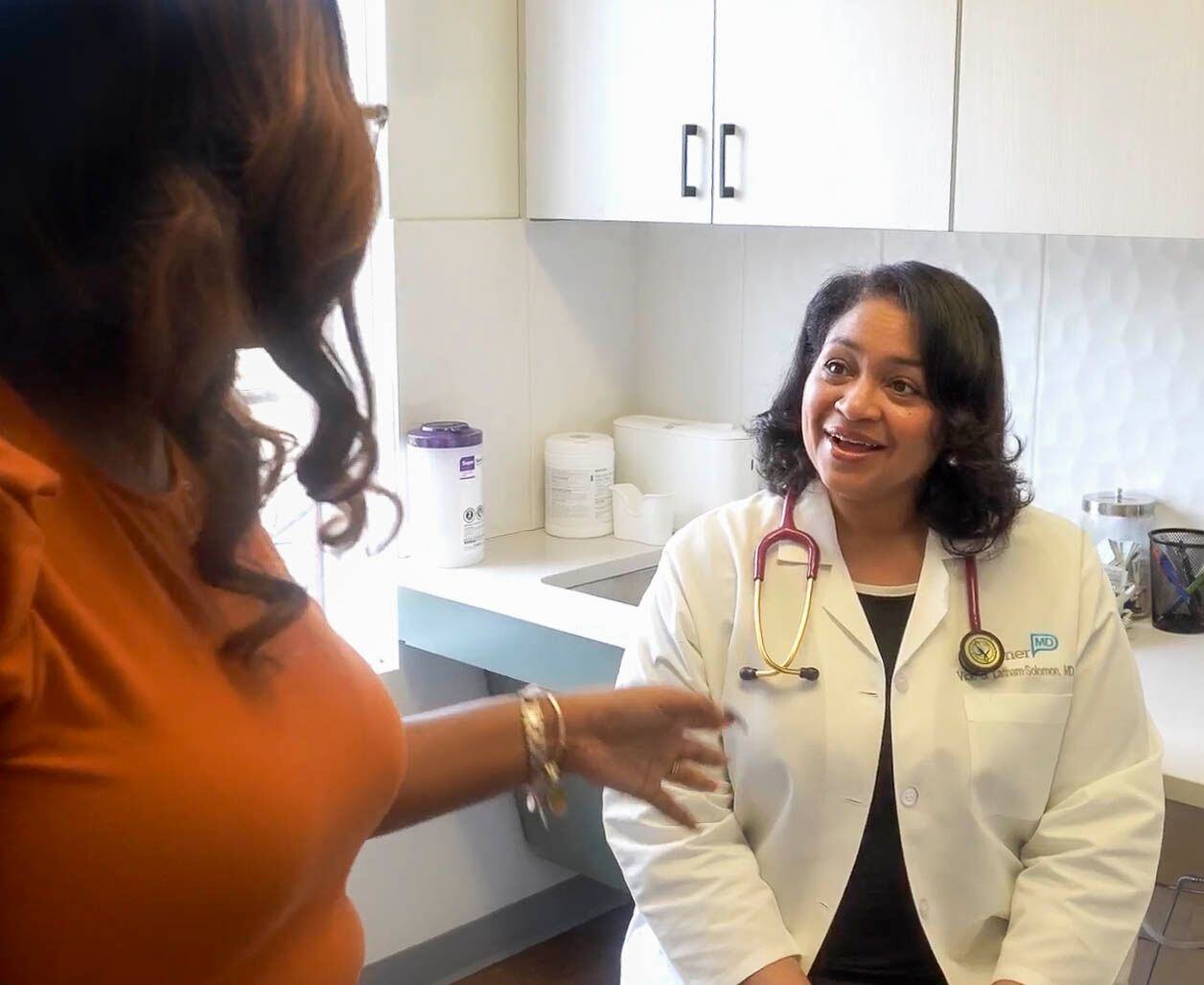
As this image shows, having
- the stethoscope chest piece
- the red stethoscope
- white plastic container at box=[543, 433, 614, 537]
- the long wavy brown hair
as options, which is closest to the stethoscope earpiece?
the red stethoscope

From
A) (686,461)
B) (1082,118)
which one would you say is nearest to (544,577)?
(686,461)

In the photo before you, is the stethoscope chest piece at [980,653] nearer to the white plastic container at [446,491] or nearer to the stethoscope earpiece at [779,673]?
the stethoscope earpiece at [779,673]

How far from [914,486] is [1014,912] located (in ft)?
1.56

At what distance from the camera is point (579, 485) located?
247 cm

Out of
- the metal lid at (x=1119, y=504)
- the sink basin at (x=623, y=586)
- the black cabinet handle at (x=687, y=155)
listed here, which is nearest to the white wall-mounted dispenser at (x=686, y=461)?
the sink basin at (x=623, y=586)

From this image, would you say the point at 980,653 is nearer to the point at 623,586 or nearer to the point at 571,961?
the point at 623,586

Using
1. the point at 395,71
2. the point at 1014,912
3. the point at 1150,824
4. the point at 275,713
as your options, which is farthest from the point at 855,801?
the point at 395,71

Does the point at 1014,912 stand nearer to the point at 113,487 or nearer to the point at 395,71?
the point at 113,487

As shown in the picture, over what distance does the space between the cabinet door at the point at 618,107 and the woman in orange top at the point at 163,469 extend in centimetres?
139

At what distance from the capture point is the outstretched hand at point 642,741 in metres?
1.07

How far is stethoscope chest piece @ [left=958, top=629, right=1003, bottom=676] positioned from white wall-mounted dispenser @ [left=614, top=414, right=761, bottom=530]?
36.6 inches

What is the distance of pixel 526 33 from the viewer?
93.4 inches

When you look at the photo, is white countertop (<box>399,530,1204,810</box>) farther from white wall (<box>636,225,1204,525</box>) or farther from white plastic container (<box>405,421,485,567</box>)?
white wall (<box>636,225,1204,525</box>)

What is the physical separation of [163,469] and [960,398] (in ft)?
3.20
